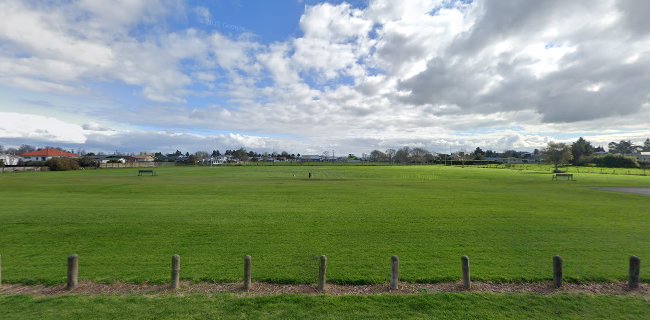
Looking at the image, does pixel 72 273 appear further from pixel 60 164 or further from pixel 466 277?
pixel 60 164

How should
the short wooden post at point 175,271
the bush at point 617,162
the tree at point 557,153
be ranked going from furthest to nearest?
the bush at point 617,162, the tree at point 557,153, the short wooden post at point 175,271

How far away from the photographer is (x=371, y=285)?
29.0ft

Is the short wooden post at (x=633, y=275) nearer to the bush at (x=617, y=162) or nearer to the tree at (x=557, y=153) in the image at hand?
the tree at (x=557, y=153)

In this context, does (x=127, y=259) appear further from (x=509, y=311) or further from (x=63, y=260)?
(x=509, y=311)

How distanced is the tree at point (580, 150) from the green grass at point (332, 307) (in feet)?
518

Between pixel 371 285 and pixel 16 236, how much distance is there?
49.3 ft

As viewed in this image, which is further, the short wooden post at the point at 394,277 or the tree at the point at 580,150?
the tree at the point at 580,150

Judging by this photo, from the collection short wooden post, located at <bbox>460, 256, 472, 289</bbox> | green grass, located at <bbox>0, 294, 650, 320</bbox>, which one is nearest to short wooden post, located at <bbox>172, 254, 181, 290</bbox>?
green grass, located at <bbox>0, 294, 650, 320</bbox>

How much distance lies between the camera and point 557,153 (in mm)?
103188

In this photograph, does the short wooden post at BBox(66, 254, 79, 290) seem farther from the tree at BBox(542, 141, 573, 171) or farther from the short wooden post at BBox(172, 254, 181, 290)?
the tree at BBox(542, 141, 573, 171)

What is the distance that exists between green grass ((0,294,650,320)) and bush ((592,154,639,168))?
13963 cm

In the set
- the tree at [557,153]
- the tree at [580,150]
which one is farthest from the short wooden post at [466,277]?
the tree at [580,150]

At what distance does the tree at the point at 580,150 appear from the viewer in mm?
136712

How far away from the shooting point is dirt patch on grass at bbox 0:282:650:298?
8.28 metres
